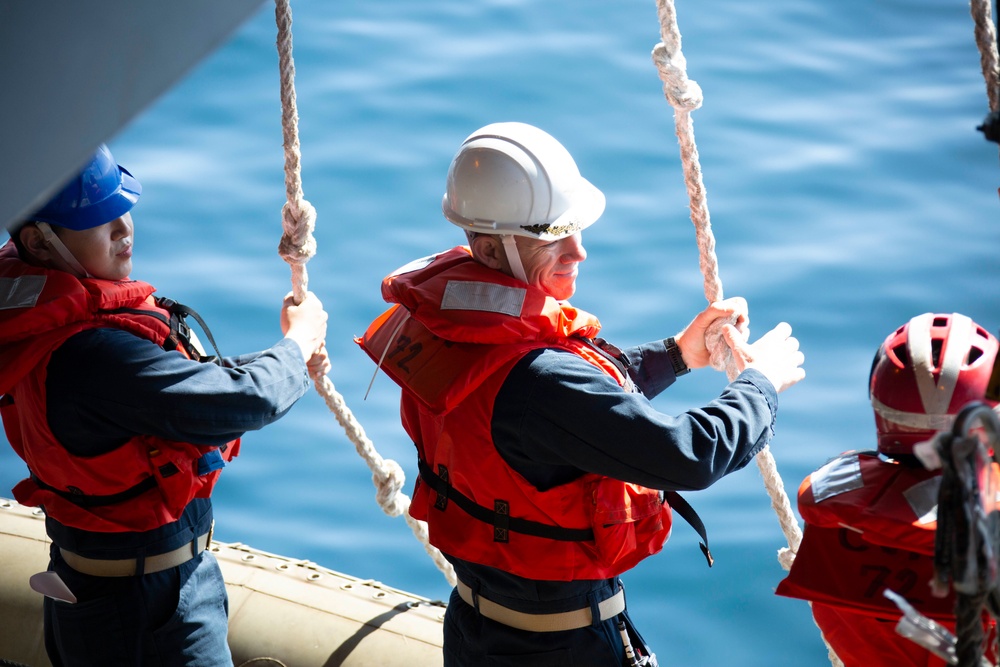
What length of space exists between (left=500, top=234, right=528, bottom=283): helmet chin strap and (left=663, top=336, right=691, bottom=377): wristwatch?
49 cm

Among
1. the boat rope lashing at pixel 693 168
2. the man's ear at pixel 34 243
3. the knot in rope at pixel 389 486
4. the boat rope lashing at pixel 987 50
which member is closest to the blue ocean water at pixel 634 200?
the knot in rope at pixel 389 486

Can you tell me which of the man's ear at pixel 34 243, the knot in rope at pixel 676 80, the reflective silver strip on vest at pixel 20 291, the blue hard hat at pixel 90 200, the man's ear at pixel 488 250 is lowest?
the reflective silver strip on vest at pixel 20 291

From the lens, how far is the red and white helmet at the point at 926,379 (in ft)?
5.57

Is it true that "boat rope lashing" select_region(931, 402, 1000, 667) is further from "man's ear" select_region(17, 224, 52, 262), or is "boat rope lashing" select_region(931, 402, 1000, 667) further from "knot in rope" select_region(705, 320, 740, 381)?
"man's ear" select_region(17, 224, 52, 262)

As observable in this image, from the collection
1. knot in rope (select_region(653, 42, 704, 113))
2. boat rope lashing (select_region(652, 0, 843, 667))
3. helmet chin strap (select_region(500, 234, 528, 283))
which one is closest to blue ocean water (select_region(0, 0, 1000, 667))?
boat rope lashing (select_region(652, 0, 843, 667))

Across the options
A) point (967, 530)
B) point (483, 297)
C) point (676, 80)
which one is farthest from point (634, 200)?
point (967, 530)

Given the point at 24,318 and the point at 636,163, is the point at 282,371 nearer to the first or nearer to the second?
the point at 24,318

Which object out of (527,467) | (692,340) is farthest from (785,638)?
(527,467)

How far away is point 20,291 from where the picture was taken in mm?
2295

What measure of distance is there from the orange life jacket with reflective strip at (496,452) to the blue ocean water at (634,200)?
3073mm

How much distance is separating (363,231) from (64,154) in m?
5.98

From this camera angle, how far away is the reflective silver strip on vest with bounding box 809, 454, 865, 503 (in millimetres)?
1734

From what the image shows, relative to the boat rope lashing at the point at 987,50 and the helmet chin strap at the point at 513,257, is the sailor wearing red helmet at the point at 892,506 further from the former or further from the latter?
the helmet chin strap at the point at 513,257

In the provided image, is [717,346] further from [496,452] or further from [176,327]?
[176,327]
